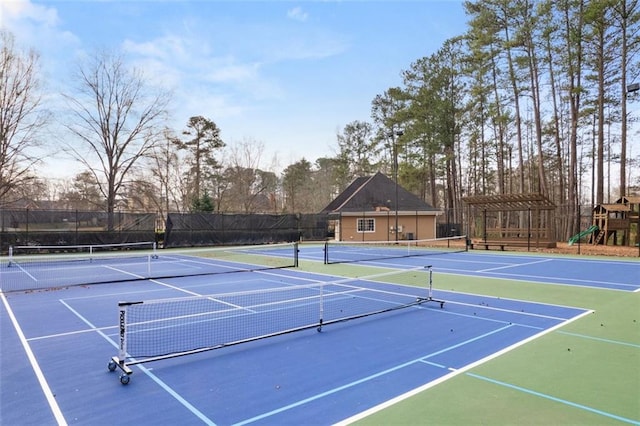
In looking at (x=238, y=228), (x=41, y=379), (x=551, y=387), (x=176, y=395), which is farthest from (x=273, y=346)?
(x=238, y=228)

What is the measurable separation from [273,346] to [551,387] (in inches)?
135

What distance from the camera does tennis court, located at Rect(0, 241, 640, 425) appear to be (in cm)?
364

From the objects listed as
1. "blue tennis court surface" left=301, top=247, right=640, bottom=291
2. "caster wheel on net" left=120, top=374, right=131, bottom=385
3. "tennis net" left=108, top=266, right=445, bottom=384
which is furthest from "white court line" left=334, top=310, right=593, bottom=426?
"blue tennis court surface" left=301, top=247, right=640, bottom=291

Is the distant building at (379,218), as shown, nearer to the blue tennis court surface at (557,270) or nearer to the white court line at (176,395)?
the blue tennis court surface at (557,270)

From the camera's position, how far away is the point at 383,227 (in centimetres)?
2992

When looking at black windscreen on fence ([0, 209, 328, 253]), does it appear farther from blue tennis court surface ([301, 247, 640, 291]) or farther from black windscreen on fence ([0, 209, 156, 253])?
blue tennis court surface ([301, 247, 640, 291])

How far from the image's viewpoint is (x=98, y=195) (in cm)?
3072

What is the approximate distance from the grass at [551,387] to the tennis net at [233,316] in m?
2.50

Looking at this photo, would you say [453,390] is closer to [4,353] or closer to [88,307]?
[4,353]

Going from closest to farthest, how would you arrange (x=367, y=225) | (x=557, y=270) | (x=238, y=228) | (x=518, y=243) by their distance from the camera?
(x=557, y=270) → (x=518, y=243) → (x=238, y=228) → (x=367, y=225)

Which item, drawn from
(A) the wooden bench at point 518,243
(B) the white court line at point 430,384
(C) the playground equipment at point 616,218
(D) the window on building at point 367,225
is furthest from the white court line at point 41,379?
(C) the playground equipment at point 616,218

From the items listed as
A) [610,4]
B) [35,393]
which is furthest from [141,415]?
[610,4]

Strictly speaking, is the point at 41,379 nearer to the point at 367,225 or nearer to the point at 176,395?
the point at 176,395

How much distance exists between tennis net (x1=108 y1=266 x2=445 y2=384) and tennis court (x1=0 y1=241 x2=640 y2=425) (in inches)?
1.8
